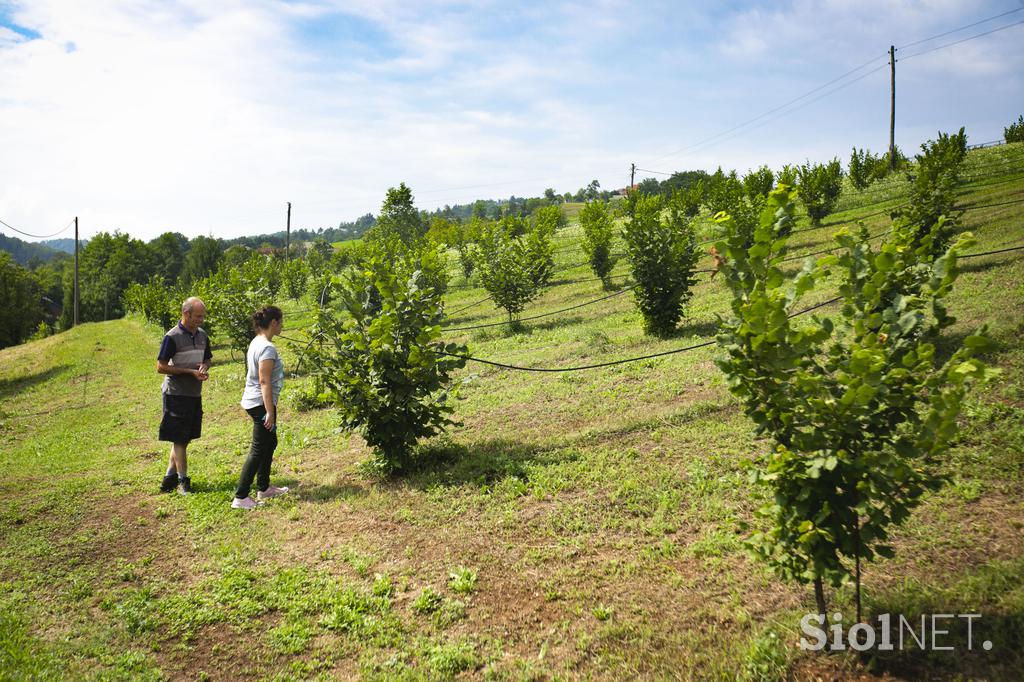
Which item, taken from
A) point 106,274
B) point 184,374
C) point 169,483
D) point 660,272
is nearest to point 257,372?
point 184,374

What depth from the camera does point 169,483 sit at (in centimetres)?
675

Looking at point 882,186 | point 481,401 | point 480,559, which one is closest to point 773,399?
point 480,559

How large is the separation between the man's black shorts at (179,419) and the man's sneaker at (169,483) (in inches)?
28.5

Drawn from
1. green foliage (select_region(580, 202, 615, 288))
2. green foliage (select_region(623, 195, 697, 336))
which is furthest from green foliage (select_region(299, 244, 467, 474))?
green foliage (select_region(580, 202, 615, 288))

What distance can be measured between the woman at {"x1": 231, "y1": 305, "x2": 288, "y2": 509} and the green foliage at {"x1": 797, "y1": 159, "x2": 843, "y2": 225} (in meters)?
29.1

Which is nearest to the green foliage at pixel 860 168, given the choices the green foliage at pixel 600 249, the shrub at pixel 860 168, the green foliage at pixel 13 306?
the shrub at pixel 860 168

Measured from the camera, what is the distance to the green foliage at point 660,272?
13.3m

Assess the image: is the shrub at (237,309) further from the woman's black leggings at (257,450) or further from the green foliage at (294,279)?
the green foliage at (294,279)

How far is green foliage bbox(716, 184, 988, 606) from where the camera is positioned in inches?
109

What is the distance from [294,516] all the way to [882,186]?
1665 inches

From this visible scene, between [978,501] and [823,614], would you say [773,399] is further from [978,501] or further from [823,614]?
[978,501]

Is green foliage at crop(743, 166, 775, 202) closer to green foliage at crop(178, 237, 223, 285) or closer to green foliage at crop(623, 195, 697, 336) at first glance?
green foliage at crop(623, 195, 697, 336)

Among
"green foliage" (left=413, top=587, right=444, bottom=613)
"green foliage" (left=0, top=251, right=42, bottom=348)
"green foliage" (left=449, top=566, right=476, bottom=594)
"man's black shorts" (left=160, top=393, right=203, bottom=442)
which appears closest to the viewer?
"green foliage" (left=413, top=587, right=444, bottom=613)

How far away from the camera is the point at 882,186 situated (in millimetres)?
36781
